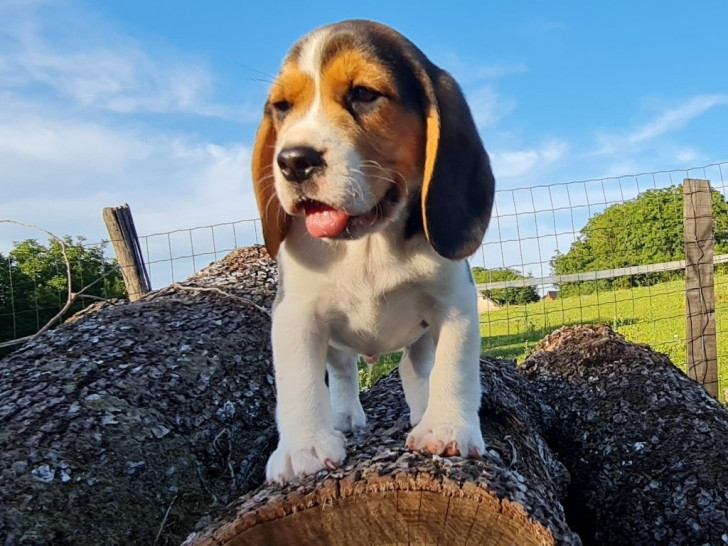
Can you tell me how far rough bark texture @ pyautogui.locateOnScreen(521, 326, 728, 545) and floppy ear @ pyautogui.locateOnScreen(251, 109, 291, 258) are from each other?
10.0 ft

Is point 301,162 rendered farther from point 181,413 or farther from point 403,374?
point 181,413

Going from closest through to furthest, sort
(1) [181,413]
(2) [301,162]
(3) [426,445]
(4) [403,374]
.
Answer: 1. (2) [301,162]
2. (3) [426,445]
3. (4) [403,374]
4. (1) [181,413]

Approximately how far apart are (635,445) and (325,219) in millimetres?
3326

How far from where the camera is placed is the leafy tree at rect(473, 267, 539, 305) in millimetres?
14477

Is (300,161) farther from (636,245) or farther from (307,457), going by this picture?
(636,245)

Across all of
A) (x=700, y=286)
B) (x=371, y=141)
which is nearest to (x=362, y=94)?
(x=371, y=141)

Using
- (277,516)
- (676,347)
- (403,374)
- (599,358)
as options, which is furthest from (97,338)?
(676,347)

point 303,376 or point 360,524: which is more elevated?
point 303,376

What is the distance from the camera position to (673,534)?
466 cm

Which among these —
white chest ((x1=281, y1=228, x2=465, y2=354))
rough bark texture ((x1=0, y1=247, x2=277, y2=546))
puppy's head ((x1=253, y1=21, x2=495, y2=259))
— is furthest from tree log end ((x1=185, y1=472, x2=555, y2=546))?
rough bark texture ((x1=0, y1=247, x2=277, y2=546))

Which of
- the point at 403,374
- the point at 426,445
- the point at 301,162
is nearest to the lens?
the point at 301,162

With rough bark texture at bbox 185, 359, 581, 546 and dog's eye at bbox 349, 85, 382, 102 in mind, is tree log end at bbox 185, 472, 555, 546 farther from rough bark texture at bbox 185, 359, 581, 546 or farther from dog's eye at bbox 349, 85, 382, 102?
dog's eye at bbox 349, 85, 382, 102

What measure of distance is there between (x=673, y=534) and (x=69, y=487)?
3.58 m

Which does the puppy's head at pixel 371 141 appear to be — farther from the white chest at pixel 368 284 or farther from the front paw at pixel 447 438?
the front paw at pixel 447 438
